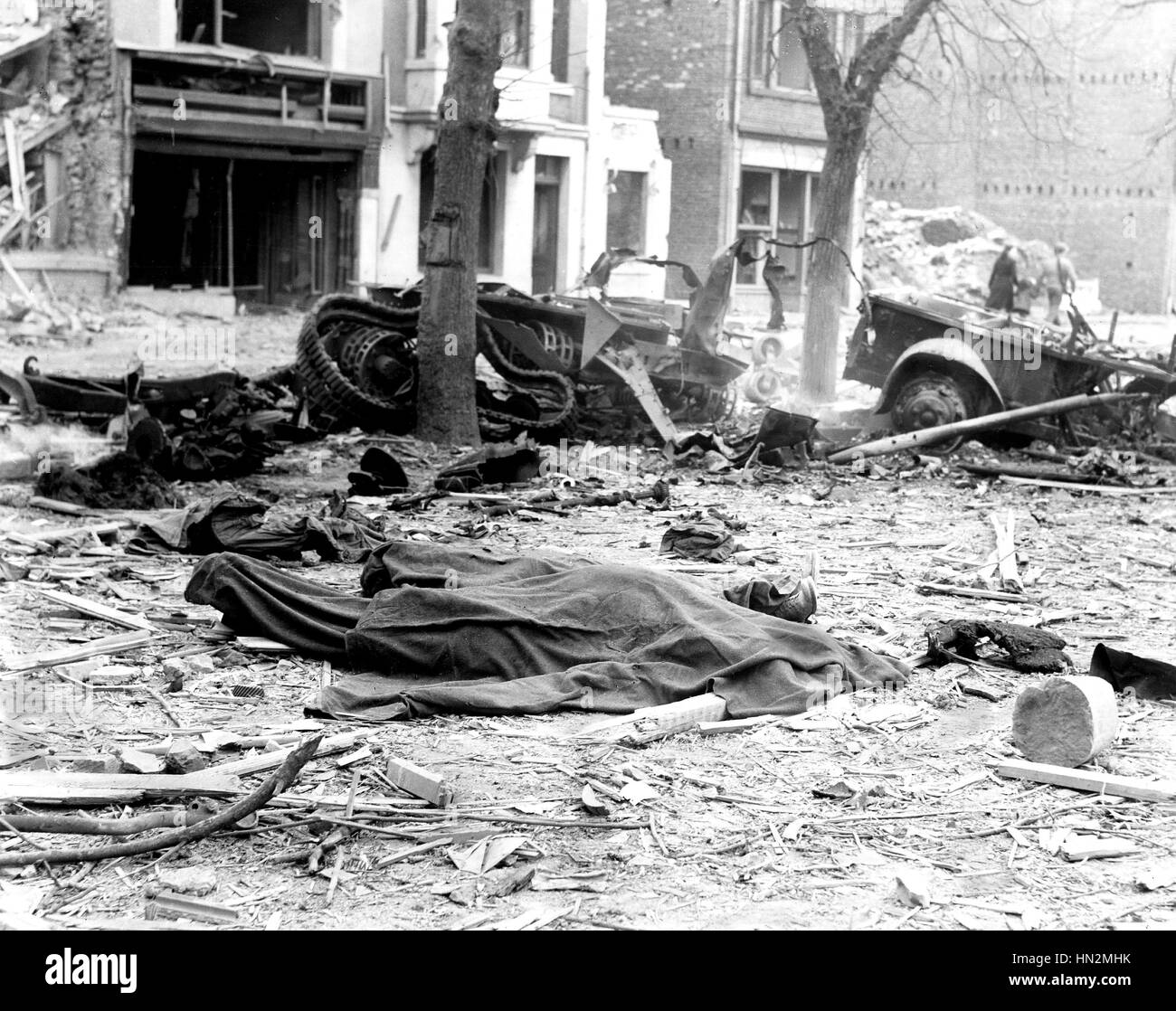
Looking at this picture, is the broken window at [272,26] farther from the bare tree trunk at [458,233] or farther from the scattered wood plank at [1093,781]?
the scattered wood plank at [1093,781]

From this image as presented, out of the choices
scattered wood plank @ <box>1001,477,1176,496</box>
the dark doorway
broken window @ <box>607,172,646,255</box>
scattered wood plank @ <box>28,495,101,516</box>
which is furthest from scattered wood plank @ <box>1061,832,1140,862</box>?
broken window @ <box>607,172,646,255</box>

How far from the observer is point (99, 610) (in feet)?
24.8

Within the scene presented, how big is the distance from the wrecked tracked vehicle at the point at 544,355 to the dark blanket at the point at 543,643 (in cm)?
837

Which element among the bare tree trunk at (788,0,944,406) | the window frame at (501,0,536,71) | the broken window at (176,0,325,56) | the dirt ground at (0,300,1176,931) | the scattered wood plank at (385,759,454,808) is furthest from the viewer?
the window frame at (501,0,536,71)

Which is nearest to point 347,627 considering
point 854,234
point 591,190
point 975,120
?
point 591,190

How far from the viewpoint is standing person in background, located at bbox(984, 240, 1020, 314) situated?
23538mm

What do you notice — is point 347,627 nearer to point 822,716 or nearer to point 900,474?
point 822,716

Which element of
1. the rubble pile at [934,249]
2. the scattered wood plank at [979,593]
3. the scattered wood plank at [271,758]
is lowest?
the scattered wood plank at [271,758]

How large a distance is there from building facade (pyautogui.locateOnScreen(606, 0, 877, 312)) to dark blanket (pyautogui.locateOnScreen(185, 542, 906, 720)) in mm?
27601

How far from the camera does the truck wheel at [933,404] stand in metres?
15.2

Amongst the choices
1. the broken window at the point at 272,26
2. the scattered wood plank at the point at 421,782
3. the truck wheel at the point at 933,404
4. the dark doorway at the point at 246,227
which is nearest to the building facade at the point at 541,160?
the dark doorway at the point at 246,227

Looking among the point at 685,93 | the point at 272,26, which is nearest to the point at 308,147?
the point at 272,26

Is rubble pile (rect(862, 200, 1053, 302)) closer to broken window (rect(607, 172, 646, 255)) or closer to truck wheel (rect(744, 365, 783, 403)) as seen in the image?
broken window (rect(607, 172, 646, 255))

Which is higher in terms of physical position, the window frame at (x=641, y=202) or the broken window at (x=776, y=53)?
the broken window at (x=776, y=53)
